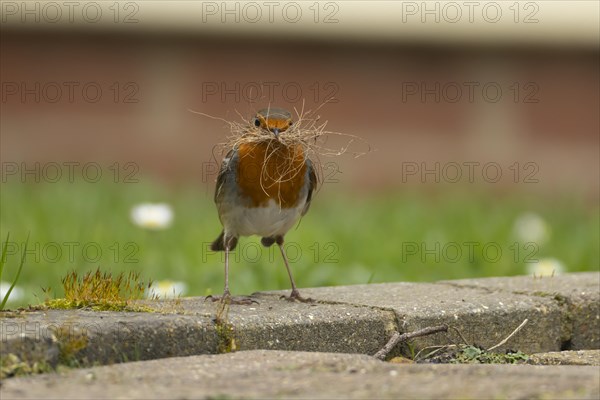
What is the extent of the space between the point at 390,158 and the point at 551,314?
4.80m

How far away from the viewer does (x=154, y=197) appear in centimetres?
727

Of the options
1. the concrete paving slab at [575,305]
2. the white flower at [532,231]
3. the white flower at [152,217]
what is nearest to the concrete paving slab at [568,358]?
the concrete paving slab at [575,305]

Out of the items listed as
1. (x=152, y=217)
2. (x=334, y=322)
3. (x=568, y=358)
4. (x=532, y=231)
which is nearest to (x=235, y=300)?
(x=334, y=322)

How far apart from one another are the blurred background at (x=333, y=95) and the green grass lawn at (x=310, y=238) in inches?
3.0

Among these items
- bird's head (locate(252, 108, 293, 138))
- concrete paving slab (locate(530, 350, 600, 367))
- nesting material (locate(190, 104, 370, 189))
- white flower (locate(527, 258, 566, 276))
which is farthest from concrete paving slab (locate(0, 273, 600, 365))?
white flower (locate(527, 258, 566, 276))

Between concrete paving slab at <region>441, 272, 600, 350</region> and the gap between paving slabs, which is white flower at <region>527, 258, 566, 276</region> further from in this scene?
concrete paving slab at <region>441, 272, 600, 350</region>

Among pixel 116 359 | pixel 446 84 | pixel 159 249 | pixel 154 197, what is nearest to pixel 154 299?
pixel 116 359

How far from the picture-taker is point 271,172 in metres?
4.15

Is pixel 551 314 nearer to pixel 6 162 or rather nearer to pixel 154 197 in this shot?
pixel 154 197

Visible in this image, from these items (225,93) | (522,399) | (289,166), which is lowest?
(522,399)

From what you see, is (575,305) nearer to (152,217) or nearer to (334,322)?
(334,322)

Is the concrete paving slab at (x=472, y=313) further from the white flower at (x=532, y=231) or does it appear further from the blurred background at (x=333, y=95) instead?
the blurred background at (x=333, y=95)

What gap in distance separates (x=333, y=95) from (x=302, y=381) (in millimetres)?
5893

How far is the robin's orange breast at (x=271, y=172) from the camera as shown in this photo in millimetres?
4055
